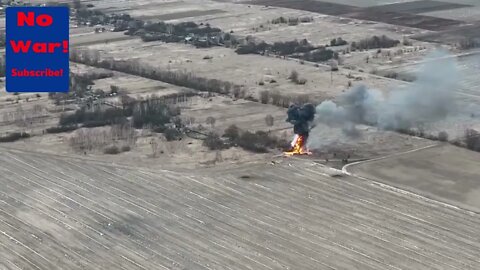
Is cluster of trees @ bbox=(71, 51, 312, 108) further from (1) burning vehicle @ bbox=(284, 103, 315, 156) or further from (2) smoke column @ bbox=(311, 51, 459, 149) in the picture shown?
(1) burning vehicle @ bbox=(284, 103, 315, 156)

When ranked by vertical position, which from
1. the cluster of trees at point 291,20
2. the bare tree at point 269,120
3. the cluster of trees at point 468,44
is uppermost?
Result: the cluster of trees at point 468,44

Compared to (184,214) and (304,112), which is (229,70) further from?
(184,214)

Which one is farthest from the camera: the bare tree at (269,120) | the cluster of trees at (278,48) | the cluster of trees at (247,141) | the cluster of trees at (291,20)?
the cluster of trees at (291,20)

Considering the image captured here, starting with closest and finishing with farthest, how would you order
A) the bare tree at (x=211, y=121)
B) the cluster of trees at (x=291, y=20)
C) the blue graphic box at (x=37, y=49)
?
the blue graphic box at (x=37, y=49) → the bare tree at (x=211, y=121) → the cluster of trees at (x=291, y=20)

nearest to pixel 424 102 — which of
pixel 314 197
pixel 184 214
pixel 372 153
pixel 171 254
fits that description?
pixel 372 153

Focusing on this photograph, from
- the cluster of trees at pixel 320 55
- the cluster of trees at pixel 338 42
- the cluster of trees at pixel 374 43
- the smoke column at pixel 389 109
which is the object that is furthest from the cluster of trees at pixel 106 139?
the cluster of trees at pixel 374 43

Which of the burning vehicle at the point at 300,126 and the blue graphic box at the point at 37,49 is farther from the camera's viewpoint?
the burning vehicle at the point at 300,126

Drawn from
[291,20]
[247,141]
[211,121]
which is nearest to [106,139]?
[211,121]

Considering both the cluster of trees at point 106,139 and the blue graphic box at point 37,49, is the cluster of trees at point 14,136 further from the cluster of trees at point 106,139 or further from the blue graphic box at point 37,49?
the blue graphic box at point 37,49

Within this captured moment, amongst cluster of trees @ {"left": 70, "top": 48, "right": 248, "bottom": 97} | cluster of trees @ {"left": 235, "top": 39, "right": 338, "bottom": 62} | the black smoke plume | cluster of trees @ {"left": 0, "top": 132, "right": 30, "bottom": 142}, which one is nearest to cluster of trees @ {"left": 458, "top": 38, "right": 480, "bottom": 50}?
cluster of trees @ {"left": 235, "top": 39, "right": 338, "bottom": 62}
